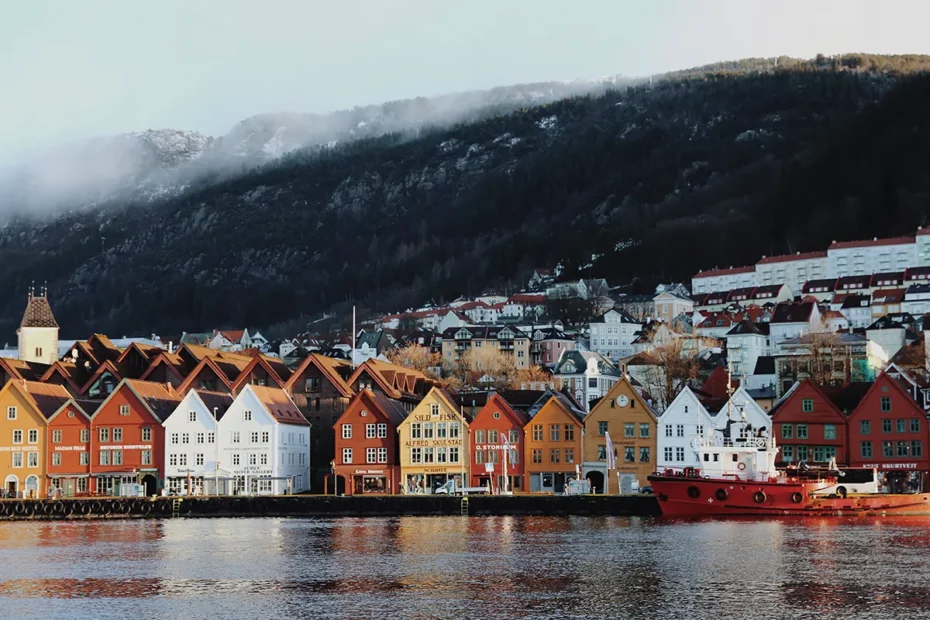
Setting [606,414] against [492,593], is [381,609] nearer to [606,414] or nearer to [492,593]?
[492,593]

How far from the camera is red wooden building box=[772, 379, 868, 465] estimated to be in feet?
345

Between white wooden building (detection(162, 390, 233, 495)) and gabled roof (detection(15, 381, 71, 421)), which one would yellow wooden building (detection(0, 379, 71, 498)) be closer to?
gabled roof (detection(15, 381, 71, 421))

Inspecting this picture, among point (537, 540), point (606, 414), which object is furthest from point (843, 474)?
point (537, 540)

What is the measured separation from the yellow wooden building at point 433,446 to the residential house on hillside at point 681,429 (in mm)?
15664

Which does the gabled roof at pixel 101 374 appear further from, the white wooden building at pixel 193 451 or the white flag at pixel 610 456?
the white flag at pixel 610 456

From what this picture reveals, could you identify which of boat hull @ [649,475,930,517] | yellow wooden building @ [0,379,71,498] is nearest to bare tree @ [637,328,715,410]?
boat hull @ [649,475,930,517]

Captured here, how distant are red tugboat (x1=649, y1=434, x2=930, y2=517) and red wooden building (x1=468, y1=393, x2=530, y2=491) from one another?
18.6 meters

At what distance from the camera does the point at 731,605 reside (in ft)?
155

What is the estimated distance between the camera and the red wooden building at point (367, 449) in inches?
4380

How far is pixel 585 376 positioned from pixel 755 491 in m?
102

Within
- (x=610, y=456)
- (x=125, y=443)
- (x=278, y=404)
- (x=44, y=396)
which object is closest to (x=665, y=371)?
(x=278, y=404)

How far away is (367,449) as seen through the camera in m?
112

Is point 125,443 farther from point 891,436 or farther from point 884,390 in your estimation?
point 891,436

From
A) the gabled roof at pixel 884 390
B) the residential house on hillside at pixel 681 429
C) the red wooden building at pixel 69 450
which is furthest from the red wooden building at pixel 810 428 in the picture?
the red wooden building at pixel 69 450
